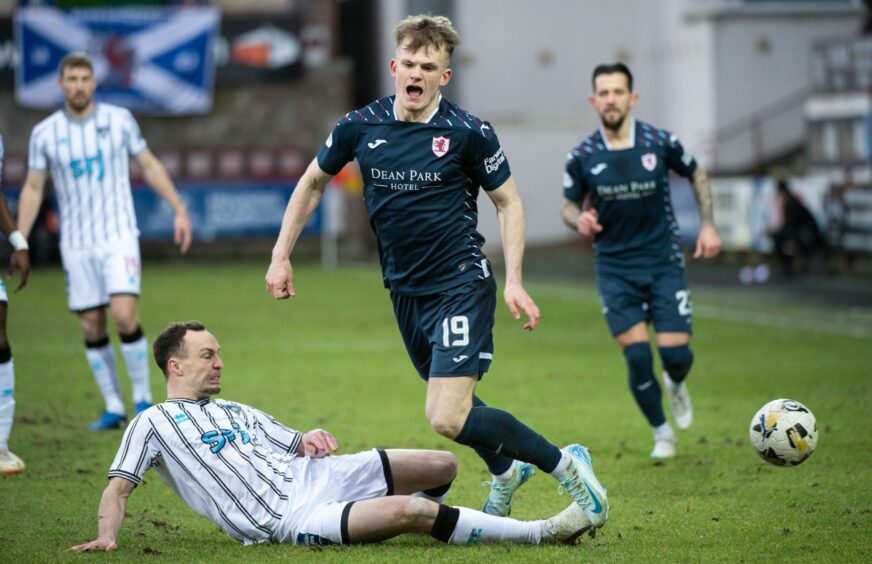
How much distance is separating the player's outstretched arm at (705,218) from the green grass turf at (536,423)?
1.32 m

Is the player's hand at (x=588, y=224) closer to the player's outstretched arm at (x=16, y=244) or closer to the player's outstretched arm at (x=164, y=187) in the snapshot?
the player's outstretched arm at (x=164, y=187)

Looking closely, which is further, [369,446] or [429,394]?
[369,446]

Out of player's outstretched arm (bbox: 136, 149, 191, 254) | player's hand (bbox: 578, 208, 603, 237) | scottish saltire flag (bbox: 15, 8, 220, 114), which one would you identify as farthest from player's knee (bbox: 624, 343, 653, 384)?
scottish saltire flag (bbox: 15, 8, 220, 114)

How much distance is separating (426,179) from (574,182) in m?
3.12

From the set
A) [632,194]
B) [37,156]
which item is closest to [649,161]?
[632,194]

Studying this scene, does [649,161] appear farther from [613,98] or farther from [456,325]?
[456,325]

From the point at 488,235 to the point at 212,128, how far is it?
8.05 metres

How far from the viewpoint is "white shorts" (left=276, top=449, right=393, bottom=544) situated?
6066mm

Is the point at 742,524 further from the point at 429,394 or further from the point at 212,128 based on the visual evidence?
the point at 212,128

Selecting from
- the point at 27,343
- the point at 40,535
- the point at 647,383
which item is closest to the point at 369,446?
the point at 647,383

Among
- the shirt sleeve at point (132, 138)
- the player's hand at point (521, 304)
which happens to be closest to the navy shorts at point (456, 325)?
the player's hand at point (521, 304)

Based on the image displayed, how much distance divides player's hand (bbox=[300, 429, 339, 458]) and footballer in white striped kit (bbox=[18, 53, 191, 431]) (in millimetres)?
3972

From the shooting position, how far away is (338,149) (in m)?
6.52

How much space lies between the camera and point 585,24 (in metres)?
40.2
